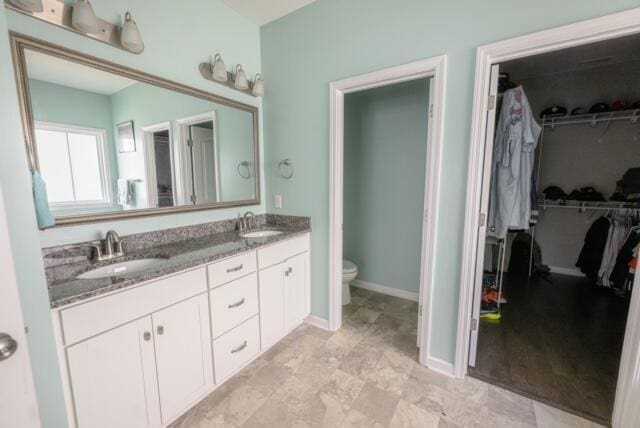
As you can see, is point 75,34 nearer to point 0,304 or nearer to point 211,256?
point 211,256

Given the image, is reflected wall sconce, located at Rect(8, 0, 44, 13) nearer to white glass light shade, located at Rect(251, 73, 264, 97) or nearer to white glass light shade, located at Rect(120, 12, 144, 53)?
white glass light shade, located at Rect(120, 12, 144, 53)

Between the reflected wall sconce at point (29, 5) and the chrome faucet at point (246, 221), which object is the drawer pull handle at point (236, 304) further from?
the reflected wall sconce at point (29, 5)

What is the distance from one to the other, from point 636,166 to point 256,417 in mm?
4695

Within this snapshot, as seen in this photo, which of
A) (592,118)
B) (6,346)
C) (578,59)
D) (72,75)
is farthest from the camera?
(592,118)

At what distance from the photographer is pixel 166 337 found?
4.34 ft

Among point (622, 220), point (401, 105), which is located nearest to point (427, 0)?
point (401, 105)

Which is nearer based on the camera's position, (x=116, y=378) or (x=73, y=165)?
(x=116, y=378)

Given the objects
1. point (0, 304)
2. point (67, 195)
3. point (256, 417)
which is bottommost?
point (256, 417)

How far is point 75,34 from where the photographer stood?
1.35 m

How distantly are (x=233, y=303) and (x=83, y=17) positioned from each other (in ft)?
5.47

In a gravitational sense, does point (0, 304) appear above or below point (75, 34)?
below

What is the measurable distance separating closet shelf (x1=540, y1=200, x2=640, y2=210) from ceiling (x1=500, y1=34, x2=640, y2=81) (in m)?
1.57

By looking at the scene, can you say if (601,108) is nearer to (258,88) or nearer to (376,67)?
(376,67)

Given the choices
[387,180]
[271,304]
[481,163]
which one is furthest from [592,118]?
[271,304]
